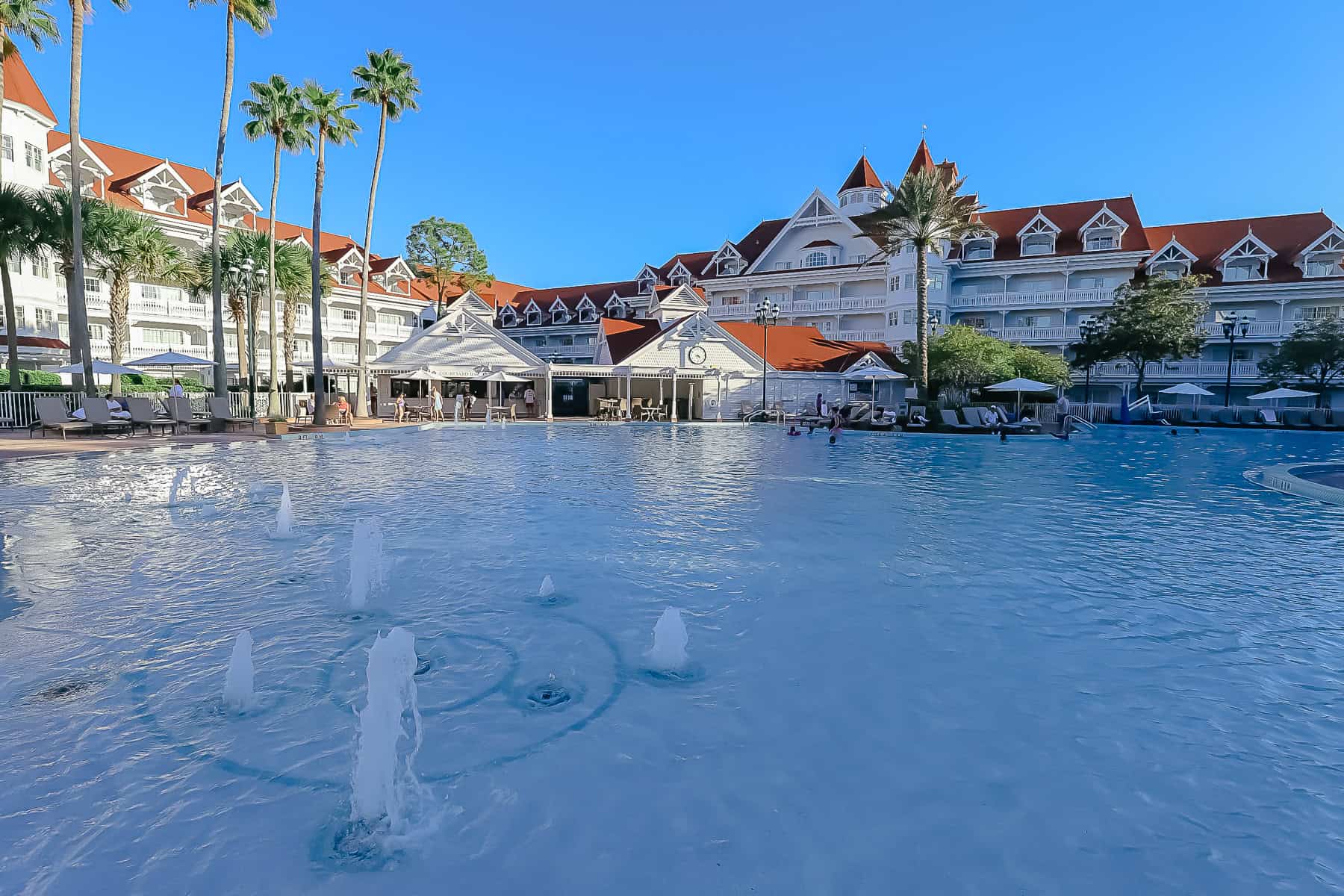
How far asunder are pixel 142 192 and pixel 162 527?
4373 centimetres

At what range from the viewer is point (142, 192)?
4122cm

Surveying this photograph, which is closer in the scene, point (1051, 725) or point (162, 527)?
point (1051, 725)

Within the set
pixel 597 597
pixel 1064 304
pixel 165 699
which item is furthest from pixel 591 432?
pixel 1064 304

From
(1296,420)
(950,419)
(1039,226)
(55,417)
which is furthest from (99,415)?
(1296,420)

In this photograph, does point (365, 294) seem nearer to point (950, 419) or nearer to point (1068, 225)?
point (950, 419)

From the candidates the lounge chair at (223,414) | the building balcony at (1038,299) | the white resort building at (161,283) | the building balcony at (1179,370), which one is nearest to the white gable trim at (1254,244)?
the building balcony at (1179,370)

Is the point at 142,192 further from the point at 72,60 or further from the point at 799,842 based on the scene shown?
the point at 799,842

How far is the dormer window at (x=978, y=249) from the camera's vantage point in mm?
52625

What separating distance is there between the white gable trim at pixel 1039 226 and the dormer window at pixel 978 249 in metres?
2.13

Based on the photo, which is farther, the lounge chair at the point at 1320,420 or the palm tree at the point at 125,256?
the lounge chair at the point at 1320,420

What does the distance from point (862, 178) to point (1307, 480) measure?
4701 centimetres

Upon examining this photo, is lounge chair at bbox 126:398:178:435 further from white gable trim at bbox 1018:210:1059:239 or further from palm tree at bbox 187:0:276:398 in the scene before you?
white gable trim at bbox 1018:210:1059:239

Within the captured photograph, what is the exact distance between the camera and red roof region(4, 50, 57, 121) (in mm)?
31688

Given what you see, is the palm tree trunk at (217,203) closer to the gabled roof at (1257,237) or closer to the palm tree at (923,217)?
the palm tree at (923,217)
